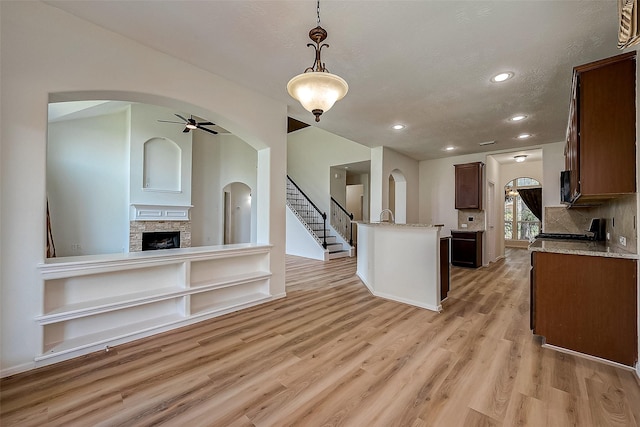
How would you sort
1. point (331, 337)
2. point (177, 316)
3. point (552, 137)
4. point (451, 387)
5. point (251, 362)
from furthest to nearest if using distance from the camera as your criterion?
point (552, 137)
point (177, 316)
point (331, 337)
point (251, 362)
point (451, 387)

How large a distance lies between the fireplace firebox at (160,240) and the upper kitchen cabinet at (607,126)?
8385 mm

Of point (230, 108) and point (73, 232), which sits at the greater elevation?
point (230, 108)

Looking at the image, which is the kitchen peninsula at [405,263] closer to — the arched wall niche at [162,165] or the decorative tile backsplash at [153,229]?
the decorative tile backsplash at [153,229]

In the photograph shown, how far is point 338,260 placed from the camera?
7480 mm

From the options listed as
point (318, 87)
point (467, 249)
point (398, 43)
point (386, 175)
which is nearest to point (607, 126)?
point (398, 43)

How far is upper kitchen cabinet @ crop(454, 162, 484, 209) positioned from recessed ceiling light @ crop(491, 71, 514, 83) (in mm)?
3714

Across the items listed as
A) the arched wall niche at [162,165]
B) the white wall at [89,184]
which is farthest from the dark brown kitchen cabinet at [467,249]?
the white wall at [89,184]

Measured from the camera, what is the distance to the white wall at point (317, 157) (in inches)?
329

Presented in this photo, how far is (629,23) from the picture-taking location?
1.34 m

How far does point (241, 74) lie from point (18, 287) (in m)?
2.92

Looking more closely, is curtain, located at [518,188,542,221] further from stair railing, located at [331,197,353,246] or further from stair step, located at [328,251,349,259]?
stair step, located at [328,251,349,259]

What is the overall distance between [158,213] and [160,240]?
81cm

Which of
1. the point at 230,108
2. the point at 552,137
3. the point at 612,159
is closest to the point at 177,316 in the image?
the point at 230,108

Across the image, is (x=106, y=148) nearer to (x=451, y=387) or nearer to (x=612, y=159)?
(x=451, y=387)
